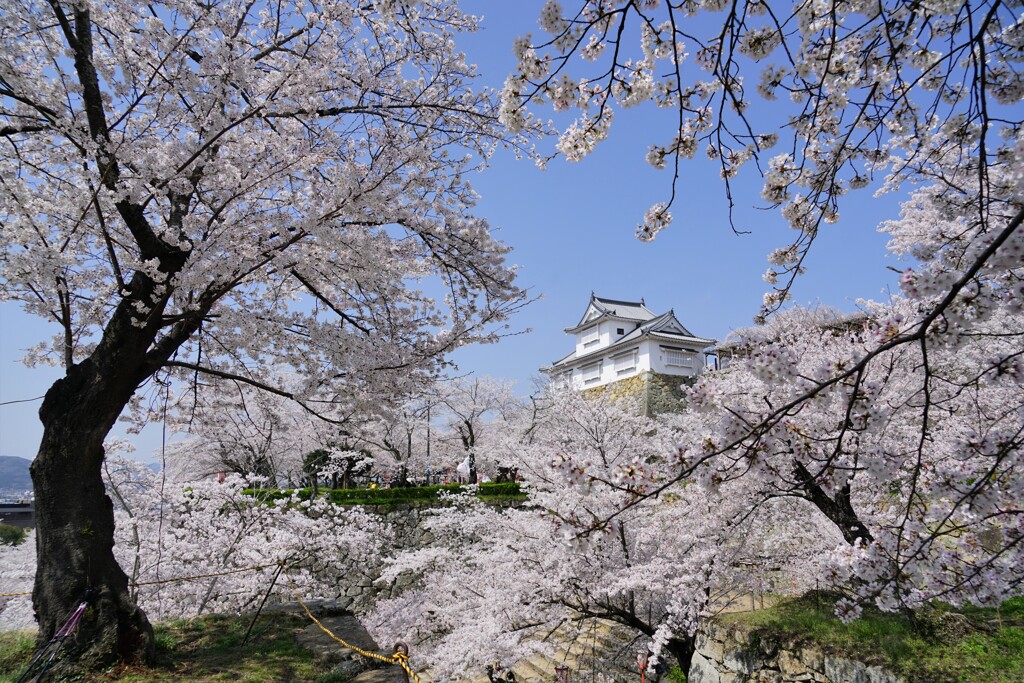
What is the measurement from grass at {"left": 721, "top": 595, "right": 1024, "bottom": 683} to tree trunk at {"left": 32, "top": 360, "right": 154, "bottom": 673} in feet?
22.2

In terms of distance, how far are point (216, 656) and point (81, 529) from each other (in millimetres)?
1568

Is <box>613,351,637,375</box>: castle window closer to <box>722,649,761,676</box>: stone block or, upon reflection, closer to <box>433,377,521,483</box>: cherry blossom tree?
<box>433,377,521,483</box>: cherry blossom tree

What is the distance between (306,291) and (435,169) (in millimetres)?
2432

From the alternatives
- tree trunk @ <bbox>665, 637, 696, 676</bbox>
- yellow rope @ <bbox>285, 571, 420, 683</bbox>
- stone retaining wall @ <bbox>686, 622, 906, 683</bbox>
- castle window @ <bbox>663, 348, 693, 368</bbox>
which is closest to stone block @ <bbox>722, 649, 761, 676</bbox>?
stone retaining wall @ <bbox>686, 622, 906, 683</bbox>

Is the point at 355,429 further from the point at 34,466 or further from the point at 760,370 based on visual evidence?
the point at 760,370

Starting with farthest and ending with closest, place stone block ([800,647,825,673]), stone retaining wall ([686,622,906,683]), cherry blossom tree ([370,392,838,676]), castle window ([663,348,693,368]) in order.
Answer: castle window ([663,348,693,368]), cherry blossom tree ([370,392,838,676]), stone block ([800,647,825,673]), stone retaining wall ([686,622,906,683])

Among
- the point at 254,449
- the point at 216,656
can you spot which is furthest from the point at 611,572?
the point at 254,449

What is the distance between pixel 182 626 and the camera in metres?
5.59

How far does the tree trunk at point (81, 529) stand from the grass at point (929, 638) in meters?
6.76

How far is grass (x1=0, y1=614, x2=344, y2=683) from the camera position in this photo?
4.12 metres

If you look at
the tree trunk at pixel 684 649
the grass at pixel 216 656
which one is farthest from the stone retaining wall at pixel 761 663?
the grass at pixel 216 656

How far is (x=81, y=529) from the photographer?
166 inches

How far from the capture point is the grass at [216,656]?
4.12m

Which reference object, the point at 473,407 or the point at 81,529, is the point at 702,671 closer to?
the point at 81,529
